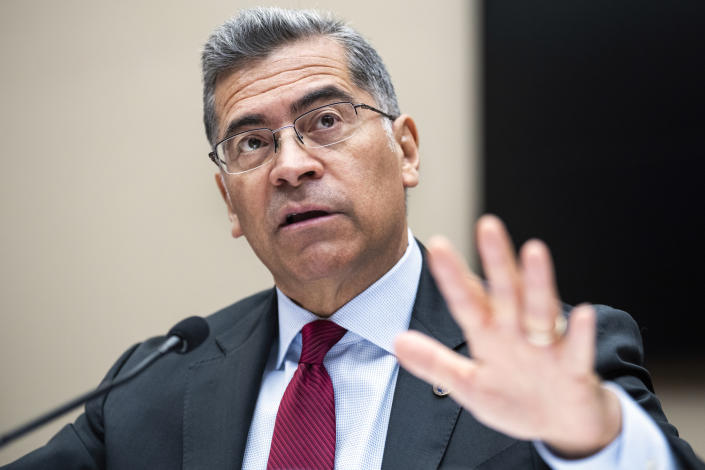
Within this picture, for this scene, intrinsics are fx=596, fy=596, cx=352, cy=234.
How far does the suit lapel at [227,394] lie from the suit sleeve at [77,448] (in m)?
0.26

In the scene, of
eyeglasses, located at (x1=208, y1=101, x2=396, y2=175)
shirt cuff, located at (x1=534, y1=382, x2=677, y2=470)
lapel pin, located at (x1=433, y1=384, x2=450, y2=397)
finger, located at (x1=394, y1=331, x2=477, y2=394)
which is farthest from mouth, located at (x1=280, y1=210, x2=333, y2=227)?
shirt cuff, located at (x1=534, y1=382, x2=677, y2=470)

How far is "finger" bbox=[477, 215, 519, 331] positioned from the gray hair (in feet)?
2.80

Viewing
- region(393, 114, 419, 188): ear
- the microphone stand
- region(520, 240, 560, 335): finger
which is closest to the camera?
region(520, 240, 560, 335): finger

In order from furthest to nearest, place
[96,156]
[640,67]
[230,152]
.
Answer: [96,156], [640,67], [230,152]

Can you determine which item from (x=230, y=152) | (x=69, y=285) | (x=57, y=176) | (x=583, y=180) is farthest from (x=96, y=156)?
(x=583, y=180)

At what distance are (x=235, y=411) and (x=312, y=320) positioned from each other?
26cm

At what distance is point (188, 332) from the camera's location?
3.56 ft

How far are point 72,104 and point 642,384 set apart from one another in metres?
2.11

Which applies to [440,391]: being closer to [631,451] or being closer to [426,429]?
[426,429]

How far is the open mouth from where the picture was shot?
1.25 m

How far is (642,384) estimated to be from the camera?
3.54ft

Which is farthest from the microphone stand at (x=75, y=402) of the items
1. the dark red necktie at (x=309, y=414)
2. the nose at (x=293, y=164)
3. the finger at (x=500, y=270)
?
the finger at (x=500, y=270)

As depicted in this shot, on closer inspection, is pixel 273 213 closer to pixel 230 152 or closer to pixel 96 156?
pixel 230 152

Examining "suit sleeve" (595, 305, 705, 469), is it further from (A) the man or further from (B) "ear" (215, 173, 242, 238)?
(B) "ear" (215, 173, 242, 238)
